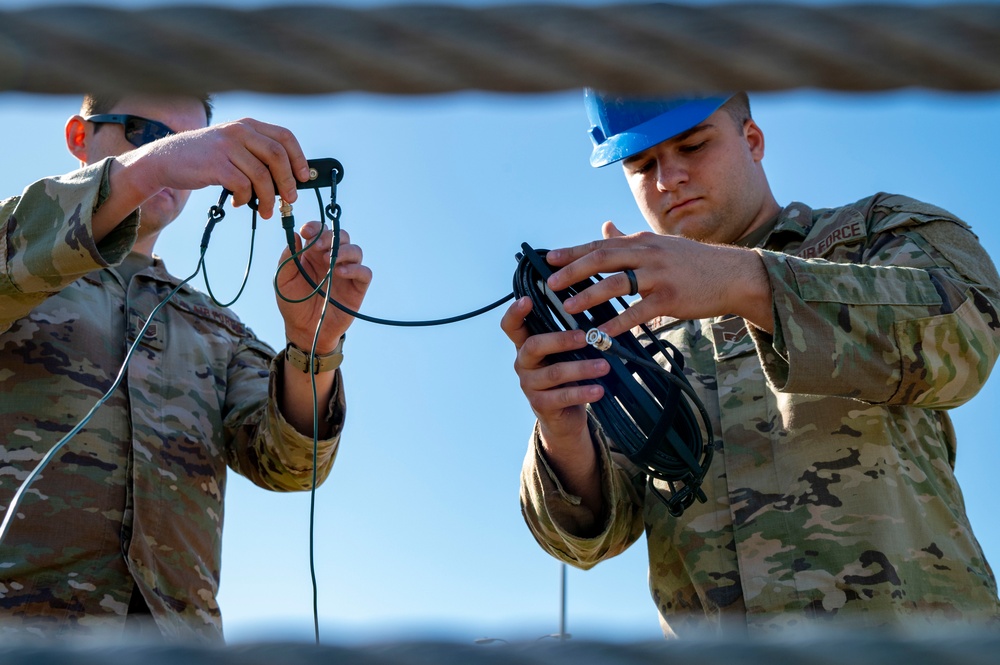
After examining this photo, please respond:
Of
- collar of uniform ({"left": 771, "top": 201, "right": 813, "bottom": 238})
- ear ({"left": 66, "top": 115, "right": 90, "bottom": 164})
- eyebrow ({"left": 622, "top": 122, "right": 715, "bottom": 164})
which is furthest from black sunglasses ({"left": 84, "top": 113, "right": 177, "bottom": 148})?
collar of uniform ({"left": 771, "top": 201, "right": 813, "bottom": 238})

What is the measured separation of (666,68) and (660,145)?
261 centimetres

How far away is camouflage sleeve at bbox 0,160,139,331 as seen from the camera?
2.33m

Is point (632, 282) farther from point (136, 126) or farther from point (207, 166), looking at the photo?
point (136, 126)

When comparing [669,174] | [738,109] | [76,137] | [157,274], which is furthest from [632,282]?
[76,137]

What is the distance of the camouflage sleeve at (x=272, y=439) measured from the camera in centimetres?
289

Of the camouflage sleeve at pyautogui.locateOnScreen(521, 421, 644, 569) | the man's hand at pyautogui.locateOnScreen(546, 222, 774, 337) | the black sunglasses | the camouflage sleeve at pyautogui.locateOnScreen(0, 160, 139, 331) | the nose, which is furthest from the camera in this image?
the black sunglasses

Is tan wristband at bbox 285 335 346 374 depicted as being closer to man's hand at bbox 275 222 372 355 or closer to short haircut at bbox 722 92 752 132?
man's hand at bbox 275 222 372 355

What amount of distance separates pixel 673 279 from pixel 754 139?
147 centimetres

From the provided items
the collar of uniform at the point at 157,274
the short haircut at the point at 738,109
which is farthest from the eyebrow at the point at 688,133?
the collar of uniform at the point at 157,274

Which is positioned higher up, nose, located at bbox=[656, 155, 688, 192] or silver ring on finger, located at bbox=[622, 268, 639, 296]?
nose, located at bbox=[656, 155, 688, 192]

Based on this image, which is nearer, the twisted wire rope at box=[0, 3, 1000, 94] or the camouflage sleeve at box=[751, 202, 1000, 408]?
the twisted wire rope at box=[0, 3, 1000, 94]

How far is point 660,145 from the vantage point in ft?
10.7

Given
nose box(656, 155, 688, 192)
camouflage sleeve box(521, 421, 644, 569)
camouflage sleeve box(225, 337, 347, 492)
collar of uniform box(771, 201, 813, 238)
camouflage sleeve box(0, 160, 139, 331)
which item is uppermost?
nose box(656, 155, 688, 192)

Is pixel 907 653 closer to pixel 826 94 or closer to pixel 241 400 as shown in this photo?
pixel 826 94
